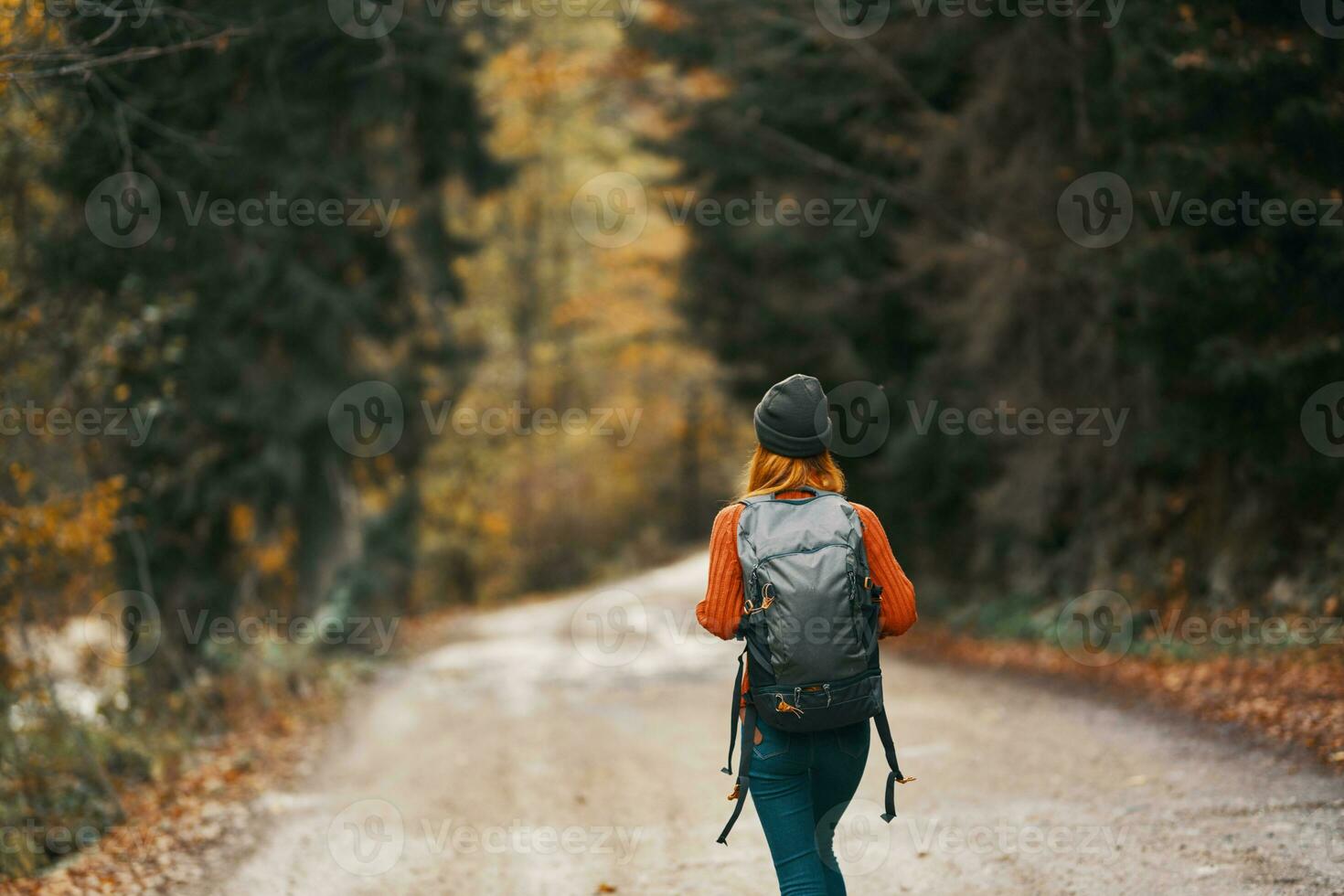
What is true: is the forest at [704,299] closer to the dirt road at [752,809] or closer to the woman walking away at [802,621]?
the dirt road at [752,809]

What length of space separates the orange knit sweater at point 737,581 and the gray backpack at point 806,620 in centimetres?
3

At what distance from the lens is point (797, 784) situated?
3.62 m

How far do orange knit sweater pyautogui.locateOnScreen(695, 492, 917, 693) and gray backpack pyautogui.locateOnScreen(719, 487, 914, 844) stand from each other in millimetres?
35

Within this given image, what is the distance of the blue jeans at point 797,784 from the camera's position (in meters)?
3.59

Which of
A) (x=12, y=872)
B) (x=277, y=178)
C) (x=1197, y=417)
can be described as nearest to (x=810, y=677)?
(x=12, y=872)

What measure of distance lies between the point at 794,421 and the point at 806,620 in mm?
643

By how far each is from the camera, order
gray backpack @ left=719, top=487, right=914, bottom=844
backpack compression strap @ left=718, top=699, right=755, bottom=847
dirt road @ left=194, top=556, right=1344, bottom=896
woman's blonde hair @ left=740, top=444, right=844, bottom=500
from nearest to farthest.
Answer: gray backpack @ left=719, top=487, right=914, bottom=844 → backpack compression strap @ left=718, top=699, right=755, bottom=847 → woman's blonde hair @ left=740, top=444, right=844, bottom=500 → dirt road @ left=194, top=556, right=1344, bottom=896

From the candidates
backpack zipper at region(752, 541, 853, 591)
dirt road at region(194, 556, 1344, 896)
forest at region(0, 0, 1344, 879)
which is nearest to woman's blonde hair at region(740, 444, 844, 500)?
backpack zipper at region(752, 541, 853, 591)

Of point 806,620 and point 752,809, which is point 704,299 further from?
point 806,620

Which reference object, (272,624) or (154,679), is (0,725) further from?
(272,624)

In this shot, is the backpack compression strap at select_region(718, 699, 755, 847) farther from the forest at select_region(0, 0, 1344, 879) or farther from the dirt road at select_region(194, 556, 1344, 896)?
the forest at select_region(0, 0, 1344, 879)

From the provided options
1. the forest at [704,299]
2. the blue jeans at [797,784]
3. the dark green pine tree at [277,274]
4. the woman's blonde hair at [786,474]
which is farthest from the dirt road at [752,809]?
the dark green pine tree at [277,274]

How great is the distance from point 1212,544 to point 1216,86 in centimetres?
457

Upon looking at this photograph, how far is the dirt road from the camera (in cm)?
579
